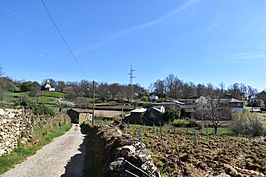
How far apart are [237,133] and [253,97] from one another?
72.1m

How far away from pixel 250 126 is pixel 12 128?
36.9 m

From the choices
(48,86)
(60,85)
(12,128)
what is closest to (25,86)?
(60,85)

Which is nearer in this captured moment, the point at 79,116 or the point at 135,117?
the point at 79,116

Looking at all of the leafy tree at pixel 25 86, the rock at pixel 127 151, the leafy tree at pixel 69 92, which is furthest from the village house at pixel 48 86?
the rock at pixel 127 151

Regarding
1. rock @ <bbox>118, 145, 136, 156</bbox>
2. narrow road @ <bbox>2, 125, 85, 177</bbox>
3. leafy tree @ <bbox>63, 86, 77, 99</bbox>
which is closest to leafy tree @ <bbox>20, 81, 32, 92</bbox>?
leafy tree @ <bbox>63, 86, 77, 99</bbox>

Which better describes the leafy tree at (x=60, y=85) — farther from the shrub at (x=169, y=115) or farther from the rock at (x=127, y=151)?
the rock at (x=127, y=151)

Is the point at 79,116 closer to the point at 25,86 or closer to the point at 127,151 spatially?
the point at 25,86

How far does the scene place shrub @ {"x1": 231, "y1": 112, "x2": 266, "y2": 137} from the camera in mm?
44812

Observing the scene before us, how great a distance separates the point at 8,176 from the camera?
12531 millimetres

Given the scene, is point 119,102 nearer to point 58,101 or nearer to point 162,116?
point 58,101

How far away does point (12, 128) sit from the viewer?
17406 mm

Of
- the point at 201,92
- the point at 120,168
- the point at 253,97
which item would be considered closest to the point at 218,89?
the point at 201,92

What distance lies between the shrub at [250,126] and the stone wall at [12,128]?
32.9 meters

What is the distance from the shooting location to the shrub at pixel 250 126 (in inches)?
1764
